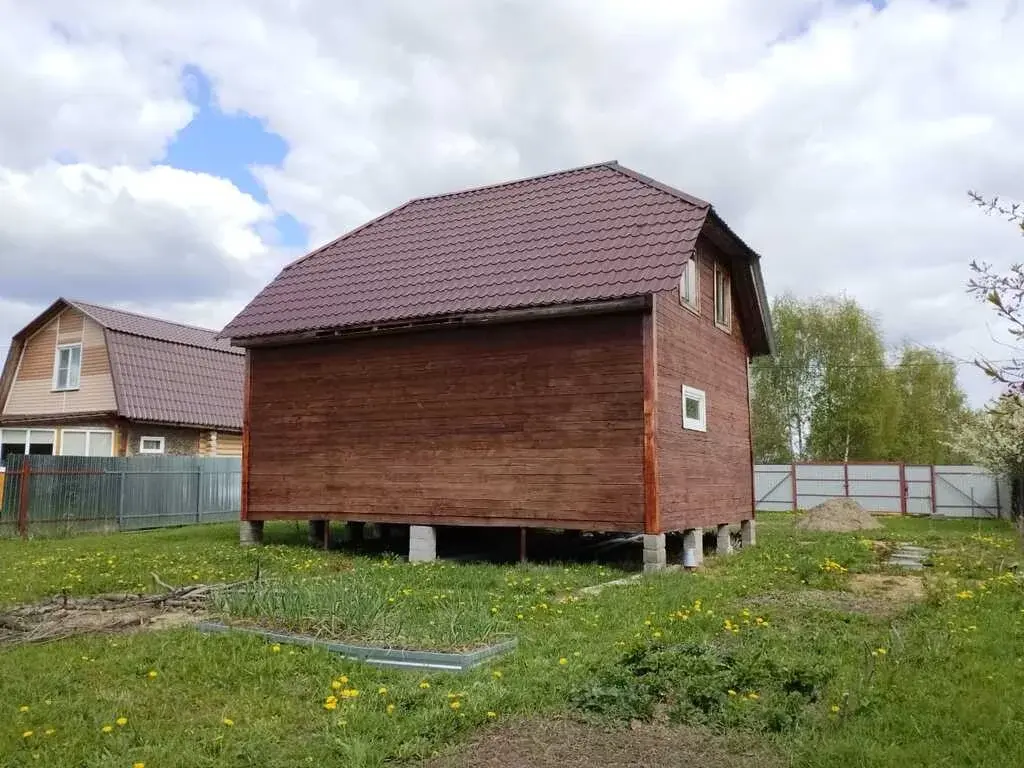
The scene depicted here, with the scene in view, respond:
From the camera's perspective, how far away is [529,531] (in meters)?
17.2

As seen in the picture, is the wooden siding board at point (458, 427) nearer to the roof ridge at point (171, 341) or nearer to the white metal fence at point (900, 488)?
the roof ridge at point (171, 341)

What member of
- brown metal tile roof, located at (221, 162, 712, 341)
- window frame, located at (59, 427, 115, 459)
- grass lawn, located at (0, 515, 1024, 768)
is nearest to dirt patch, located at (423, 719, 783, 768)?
grass lawn, located at (0, 515, 1024, 768)

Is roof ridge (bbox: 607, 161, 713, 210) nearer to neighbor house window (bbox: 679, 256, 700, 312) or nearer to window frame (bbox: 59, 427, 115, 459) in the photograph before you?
neighbor house window (bbox: 679, 256, 700, 312)

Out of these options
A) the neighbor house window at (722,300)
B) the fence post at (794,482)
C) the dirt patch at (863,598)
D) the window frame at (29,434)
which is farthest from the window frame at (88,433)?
the fence post at (794,482)

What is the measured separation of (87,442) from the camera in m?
26.2

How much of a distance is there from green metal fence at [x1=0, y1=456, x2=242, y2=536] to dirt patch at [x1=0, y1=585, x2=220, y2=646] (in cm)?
1126

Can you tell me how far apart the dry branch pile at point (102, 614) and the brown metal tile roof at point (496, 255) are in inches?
247

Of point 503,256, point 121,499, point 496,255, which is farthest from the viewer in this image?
point 121,499

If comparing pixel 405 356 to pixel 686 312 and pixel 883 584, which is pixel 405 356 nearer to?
pixel 686 312

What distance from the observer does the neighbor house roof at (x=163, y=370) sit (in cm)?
2580

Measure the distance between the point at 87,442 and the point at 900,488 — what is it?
1081 inches

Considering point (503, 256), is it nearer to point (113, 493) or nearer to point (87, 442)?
point (113, 493)

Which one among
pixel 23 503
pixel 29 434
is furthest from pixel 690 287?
pixel 29 434

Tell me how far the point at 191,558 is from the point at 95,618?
18.5ft
